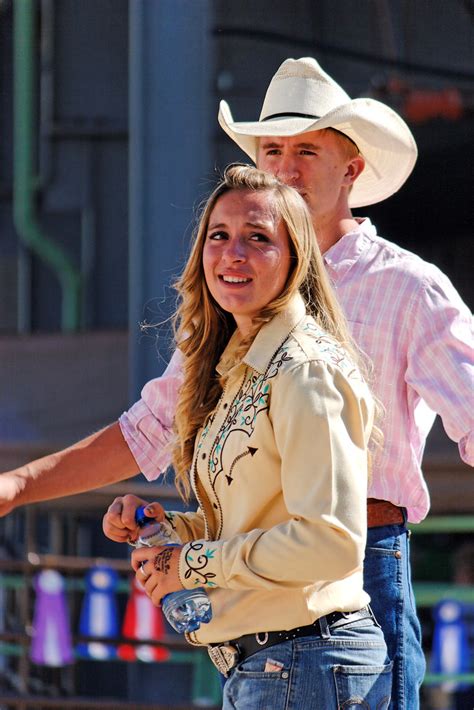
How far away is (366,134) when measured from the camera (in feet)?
9.23

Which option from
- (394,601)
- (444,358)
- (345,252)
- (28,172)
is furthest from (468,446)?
(28,172)

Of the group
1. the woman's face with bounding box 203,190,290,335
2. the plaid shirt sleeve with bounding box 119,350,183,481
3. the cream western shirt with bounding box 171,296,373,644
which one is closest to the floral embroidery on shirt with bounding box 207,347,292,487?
the cream western shirt with bounding box 171,296,373,644

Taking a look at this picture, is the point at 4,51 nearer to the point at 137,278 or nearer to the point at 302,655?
the point at 137,278

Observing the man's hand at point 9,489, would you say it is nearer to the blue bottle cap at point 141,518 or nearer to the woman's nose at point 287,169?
the blue bottle cap at point 141,518

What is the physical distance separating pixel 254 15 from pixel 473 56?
1566 millimetres

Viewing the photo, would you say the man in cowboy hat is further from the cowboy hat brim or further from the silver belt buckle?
the silver belt buckle

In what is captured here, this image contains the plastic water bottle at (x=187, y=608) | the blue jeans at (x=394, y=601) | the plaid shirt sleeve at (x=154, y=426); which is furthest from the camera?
the plaid shirt sleeve at (x=154, y=426)

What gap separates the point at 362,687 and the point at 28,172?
8559 millimetres

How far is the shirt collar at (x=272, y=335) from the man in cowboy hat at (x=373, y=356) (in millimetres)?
462

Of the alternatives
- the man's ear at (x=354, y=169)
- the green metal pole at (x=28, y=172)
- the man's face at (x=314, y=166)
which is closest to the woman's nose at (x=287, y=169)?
the man's face at (x=314, y=166)

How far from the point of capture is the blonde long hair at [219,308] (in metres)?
2.09

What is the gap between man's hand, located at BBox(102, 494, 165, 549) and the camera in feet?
7.01

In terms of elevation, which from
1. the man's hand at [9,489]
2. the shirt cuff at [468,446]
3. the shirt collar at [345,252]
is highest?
the shirt collar at [345,252]

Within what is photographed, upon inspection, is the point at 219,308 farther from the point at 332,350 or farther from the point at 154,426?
the point at 154,426
